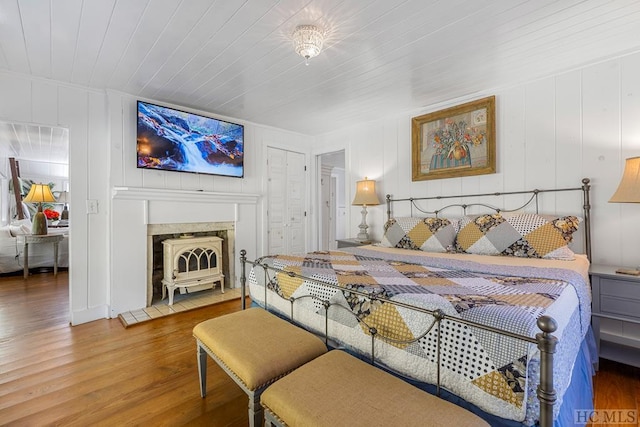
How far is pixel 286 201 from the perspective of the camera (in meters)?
4.72

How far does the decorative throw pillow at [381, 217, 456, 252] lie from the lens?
9.09 ft

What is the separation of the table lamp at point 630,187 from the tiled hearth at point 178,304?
3.68 metres

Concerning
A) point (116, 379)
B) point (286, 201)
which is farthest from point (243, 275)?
point (286, 201)

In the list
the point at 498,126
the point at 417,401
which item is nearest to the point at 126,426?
the point at 417,401

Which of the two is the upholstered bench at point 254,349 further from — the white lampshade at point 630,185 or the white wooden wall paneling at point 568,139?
the white wooden wall paneling at point 568,139

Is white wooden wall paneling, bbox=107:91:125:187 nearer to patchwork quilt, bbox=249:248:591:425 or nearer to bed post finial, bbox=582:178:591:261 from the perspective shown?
patchwork quilt, bbox=249:248:591:425

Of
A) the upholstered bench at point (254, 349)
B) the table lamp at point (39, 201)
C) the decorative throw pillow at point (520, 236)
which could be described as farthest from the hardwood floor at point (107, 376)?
the table lamp at point (39, 201)

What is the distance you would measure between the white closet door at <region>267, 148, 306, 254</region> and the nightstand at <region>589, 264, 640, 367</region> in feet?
11.9

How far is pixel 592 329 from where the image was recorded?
81.8 inches

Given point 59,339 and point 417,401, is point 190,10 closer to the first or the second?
point 417,401

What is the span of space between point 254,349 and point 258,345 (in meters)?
0.04

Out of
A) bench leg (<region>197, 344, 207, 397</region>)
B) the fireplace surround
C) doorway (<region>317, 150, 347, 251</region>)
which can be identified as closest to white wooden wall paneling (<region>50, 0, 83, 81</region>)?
the fireplace surround

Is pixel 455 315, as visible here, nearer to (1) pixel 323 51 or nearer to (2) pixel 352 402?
(2) pixel 352 402

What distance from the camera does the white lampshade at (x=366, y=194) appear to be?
3.82 m
